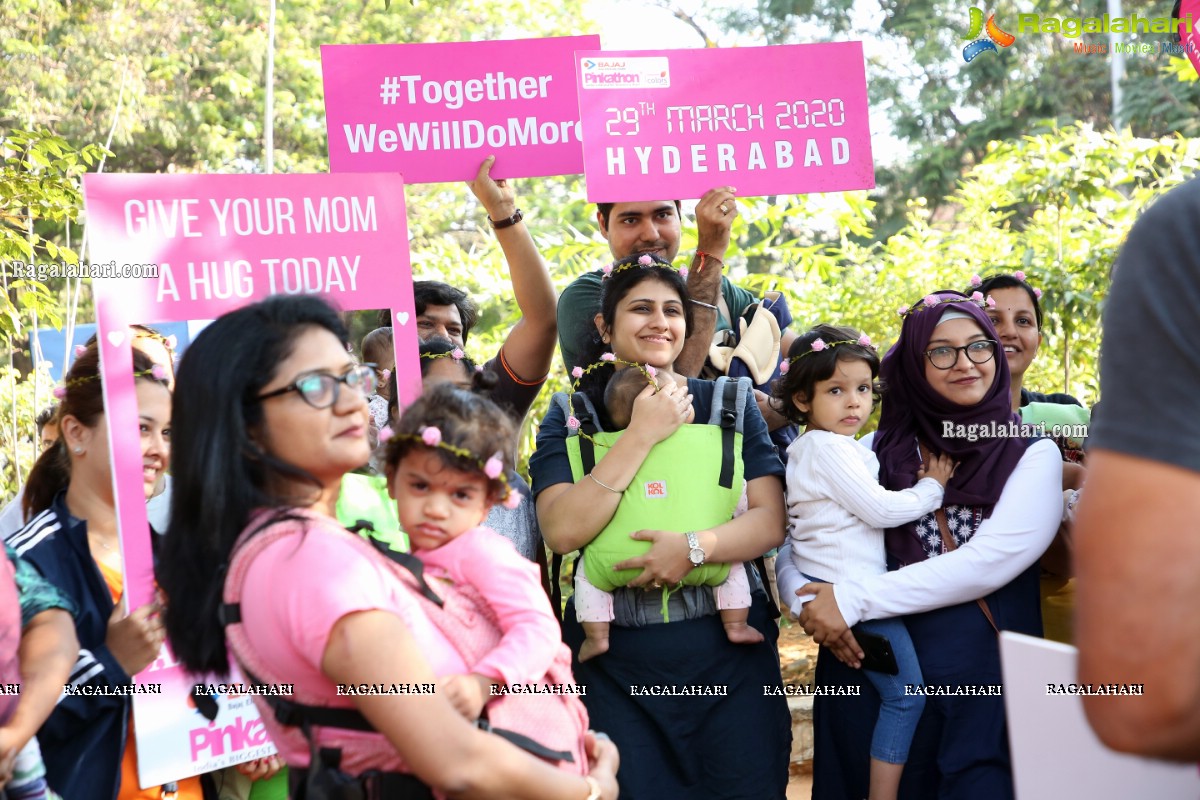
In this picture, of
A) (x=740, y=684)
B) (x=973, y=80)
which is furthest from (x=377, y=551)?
(x=973, y=80)

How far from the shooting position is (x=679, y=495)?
3.53 meters

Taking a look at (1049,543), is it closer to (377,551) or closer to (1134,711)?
(377,551)

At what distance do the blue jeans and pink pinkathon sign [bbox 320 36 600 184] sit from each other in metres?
1.93

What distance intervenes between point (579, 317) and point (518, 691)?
7.68 feet

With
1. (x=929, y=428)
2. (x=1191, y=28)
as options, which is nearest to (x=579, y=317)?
(x=929, y=428)

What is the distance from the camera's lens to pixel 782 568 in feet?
→ 12.7

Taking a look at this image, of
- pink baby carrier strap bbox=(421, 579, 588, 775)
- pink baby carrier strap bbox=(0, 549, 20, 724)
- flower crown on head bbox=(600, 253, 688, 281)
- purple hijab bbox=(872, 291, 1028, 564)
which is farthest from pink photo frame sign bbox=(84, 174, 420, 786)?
purple hijab bbox=(872, 291, 1028, 564)

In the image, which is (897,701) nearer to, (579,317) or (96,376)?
(579,317)

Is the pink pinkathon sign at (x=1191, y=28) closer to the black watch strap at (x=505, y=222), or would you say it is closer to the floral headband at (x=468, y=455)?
the black watch strap at (x=505, y=222)

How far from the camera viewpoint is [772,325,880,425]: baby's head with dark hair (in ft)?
12.5

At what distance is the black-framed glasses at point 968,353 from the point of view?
12.2 feet

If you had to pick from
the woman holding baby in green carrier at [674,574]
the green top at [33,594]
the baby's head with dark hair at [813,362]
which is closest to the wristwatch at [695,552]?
the woman holding baby in green carrier at [674,574]

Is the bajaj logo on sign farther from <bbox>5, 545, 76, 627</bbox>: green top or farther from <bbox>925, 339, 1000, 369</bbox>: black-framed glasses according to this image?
<bbox>5, 545, 76, 627</bbox>: green top

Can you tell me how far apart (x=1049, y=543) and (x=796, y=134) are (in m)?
1.71
